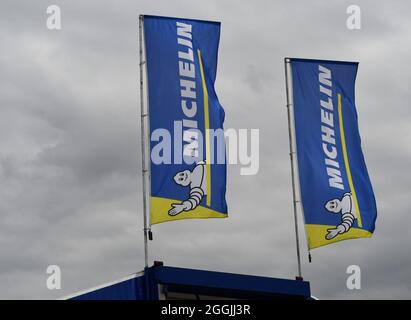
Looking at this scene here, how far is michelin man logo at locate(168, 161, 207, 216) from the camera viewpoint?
86.9 feet

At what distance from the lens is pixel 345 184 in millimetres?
31047

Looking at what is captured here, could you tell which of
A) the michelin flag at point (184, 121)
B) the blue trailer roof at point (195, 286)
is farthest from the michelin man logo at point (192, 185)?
the blue trailer roof at point (195, 286)

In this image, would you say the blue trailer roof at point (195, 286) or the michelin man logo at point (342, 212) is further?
the michelin man logo at point (342, 212)

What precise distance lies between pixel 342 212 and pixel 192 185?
6.34 metres

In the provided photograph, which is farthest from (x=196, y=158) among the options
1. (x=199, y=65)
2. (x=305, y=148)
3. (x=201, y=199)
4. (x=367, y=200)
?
(x=367, y=200)

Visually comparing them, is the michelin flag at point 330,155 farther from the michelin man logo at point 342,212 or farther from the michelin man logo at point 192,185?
the michelin man logo at point 192,185

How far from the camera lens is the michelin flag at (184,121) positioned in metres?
26.7

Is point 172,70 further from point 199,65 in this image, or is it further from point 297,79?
point 297,79

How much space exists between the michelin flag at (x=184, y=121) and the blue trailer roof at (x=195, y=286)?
177 centimetres

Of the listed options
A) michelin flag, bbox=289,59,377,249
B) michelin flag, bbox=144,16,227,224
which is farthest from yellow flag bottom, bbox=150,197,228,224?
michelin flag, bbox=289,59,377,249
